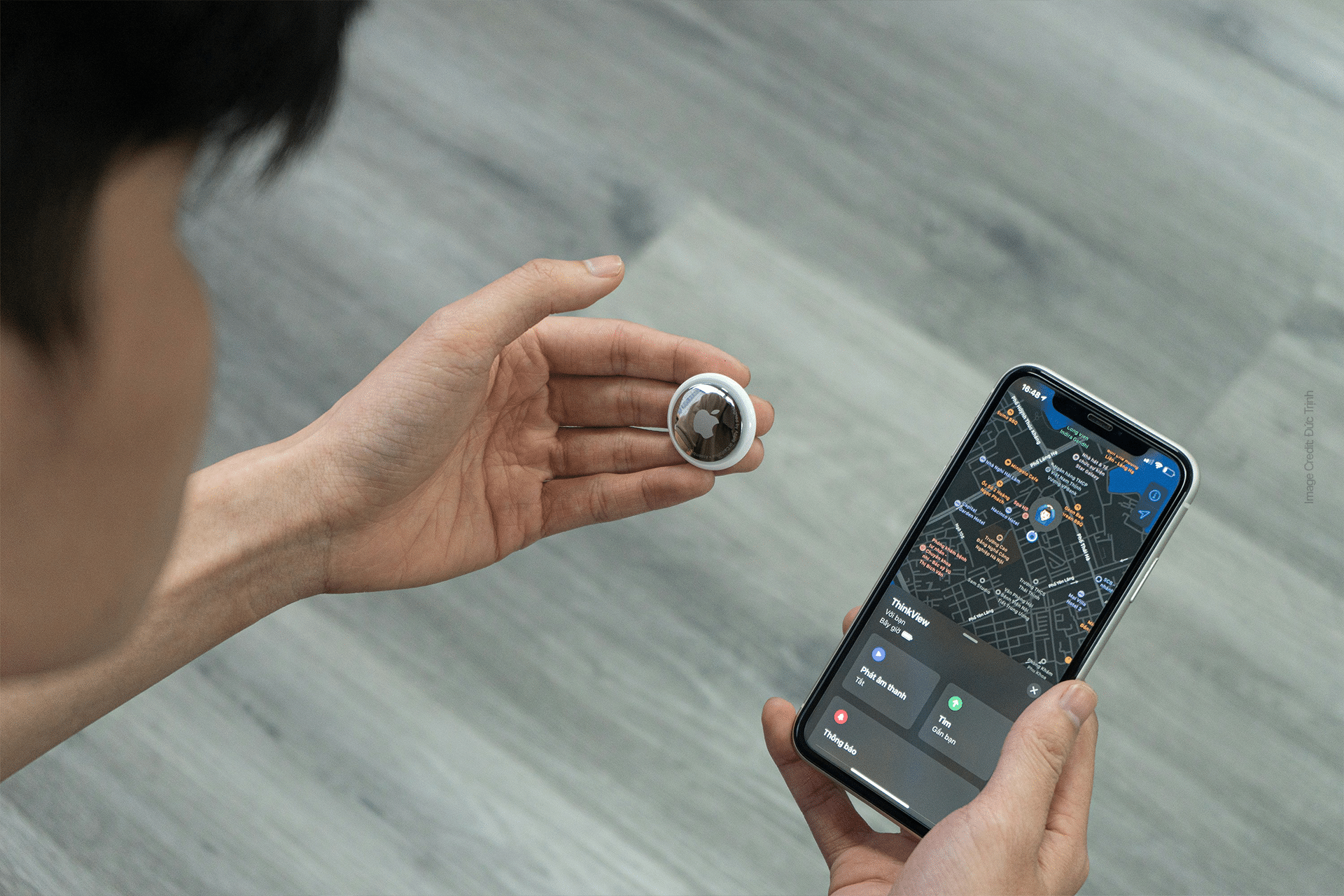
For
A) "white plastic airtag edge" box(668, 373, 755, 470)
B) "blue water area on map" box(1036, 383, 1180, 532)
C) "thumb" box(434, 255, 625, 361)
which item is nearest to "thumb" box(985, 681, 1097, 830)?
"blue water area on map" box(1036, 383, 1180, 532)

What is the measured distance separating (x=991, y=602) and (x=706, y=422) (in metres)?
0.25

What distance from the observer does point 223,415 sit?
3.07 ft

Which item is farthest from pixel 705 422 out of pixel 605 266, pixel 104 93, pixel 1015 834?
pixel 104 93

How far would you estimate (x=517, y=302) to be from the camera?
64cm

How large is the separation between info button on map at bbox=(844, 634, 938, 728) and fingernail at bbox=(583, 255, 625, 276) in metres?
0.32

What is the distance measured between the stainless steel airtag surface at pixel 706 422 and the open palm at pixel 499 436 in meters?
0.02

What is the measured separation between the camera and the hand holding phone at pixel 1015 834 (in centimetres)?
52

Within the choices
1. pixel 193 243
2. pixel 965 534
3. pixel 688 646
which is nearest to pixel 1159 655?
pixel 965 534

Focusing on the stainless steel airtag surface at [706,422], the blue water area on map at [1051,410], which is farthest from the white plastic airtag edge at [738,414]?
the blue water area on map at [1051,410]

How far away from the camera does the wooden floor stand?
2.72 feet

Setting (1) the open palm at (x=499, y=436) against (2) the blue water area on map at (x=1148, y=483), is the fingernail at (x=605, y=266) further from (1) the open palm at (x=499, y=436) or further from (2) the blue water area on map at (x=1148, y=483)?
(2) the blue water area on map at (x=1148, y=483)

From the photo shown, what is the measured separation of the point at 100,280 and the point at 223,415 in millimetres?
613

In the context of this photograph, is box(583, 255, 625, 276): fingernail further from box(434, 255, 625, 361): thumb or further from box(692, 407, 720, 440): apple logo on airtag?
box(692, 407, 720, 440): apple logo on airtag

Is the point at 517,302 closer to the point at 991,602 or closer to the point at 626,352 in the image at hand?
the point at 626,352
